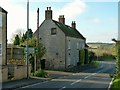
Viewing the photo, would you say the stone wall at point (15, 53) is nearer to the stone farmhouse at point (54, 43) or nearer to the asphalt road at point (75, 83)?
the stone farmhouse at point (54, 43)

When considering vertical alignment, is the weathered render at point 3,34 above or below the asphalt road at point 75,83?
above

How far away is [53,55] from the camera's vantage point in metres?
55.9

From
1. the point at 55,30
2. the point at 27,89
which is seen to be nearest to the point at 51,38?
the point at 55,30

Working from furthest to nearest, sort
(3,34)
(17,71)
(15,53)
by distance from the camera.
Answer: (15,53) → (3,34) → (17,71)

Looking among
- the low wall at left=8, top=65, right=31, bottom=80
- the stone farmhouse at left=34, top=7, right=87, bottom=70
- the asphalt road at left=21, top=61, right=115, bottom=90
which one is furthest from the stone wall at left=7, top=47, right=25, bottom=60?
the low wall at left=8, top=65, right=31, bottom=80

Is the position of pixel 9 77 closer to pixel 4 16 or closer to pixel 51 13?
pixel 4 16

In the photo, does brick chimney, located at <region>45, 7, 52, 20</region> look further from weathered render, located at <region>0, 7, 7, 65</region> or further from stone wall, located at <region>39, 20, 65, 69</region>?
weathered render, located at <region>0, 7, 7, 65</region>

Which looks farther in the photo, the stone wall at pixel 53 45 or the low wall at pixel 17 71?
the stone wall at pixel 53 45

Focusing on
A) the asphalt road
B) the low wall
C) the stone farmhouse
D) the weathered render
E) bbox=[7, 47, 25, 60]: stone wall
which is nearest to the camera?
the asphalt road

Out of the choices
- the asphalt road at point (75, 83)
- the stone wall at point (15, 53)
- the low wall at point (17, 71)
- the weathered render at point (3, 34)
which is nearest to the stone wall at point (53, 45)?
the stone wall at point (15, 53)

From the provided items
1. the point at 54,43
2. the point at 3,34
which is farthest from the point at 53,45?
the point at 3,34

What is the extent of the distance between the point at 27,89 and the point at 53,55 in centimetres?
3211

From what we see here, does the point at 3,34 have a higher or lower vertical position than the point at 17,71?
higher

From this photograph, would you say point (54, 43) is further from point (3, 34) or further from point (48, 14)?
point (3, 34)
